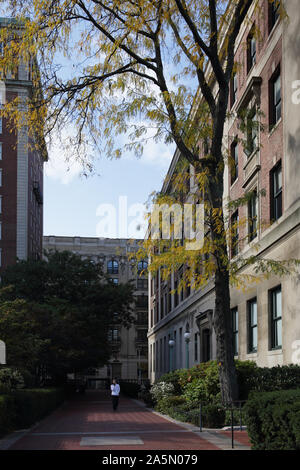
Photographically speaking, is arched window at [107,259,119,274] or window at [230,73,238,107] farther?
arched window at [107,259,119,274]

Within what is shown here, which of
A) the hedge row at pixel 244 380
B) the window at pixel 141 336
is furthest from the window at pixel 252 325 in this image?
the window at pixel 141 336

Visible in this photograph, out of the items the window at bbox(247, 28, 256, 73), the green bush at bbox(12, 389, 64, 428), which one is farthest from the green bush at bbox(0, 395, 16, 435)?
the window at bbox(247, 28, 256, 73)

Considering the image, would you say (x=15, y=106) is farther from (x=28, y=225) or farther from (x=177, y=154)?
(x=28, y=225)

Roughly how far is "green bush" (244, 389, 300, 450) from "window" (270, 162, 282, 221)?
11501 millimetres

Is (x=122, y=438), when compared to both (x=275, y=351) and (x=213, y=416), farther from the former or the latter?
(x=275, y=351)

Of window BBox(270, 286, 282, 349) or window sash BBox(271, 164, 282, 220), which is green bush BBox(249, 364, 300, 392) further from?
window sash BBox(271, 164, 282, 220)

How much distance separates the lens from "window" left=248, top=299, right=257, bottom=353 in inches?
1042

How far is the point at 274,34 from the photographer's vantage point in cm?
2358

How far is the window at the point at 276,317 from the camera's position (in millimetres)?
22875

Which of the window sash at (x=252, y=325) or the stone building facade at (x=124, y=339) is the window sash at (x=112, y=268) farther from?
the window sash at (x=252, y=325)

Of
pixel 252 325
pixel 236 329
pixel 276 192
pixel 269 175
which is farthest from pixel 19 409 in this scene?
pixel 236 329

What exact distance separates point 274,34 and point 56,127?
9.38m

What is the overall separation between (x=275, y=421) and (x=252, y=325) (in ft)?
51.3
